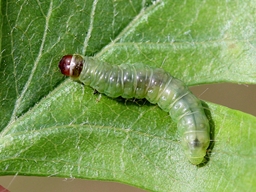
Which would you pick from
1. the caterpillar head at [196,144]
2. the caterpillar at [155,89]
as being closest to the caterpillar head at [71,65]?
the caterpillar at [155,89]

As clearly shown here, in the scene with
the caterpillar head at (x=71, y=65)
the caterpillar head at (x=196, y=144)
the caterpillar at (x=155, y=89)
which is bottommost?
the caterpillar head at (x=196, y=144)

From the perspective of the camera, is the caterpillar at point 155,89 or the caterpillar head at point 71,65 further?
the caterpillar at point 155,89

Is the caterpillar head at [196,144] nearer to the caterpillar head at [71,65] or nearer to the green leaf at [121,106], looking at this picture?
the green leaf at [121,106]

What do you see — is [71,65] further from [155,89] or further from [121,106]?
[155,89]

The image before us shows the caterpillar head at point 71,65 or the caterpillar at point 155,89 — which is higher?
the caterpillar head at point 71,65

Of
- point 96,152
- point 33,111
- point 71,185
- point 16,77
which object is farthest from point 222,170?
point 71,185

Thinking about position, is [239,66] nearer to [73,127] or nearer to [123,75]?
[123,75]

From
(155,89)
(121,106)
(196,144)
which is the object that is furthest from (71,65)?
(196,144)
